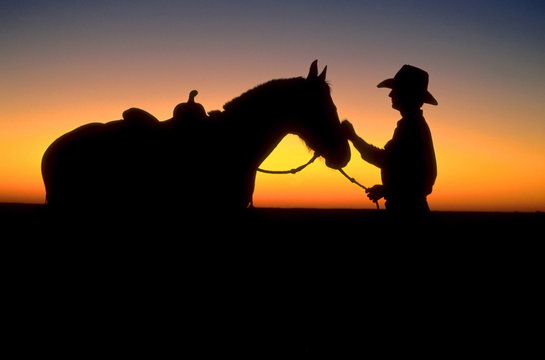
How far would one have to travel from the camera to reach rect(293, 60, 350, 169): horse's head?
3.84 meters

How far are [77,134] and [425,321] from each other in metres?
4.04

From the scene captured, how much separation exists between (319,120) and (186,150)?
144cm

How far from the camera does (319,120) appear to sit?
12.8 feet

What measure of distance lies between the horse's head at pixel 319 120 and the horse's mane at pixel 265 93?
14cm

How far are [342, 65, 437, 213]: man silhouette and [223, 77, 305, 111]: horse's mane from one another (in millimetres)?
1049

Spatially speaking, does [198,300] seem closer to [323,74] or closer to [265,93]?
[265,93]

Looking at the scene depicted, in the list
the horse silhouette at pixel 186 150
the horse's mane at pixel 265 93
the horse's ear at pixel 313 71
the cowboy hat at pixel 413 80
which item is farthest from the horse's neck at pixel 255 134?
the cowboy hat at pixel 413 80

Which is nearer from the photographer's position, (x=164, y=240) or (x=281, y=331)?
(x=164, y=240)

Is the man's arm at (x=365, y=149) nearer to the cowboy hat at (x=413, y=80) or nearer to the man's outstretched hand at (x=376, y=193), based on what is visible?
the man's outstretched hand at (x=376, y=193)

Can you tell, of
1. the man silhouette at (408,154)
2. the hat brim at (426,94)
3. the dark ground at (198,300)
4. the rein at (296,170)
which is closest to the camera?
the dark ground at (198,300)

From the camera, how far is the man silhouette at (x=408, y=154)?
3.53 meters

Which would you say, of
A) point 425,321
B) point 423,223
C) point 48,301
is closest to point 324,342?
point 425,321

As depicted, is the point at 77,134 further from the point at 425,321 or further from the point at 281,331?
the point at 425,321

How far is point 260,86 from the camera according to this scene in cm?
391
